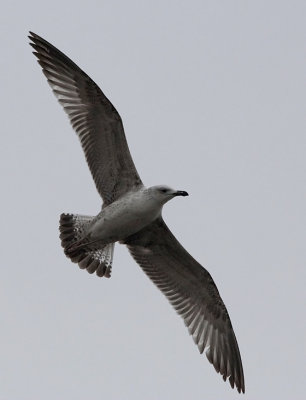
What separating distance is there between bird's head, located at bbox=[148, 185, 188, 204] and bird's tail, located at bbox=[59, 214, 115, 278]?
1.07m

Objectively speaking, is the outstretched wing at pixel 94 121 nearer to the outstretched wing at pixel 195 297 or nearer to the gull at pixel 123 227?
the gull at pixel 123 227

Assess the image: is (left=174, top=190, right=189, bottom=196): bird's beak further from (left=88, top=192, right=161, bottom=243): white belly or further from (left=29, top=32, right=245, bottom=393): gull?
(left=88, top=192, right=161, bottom=243): white belly

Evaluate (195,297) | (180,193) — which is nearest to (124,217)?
(180,193)

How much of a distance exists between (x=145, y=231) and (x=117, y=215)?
74 cm

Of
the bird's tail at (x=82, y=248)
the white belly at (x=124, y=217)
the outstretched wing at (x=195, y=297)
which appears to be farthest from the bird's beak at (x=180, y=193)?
the bird's tail at (x=82, y=248)

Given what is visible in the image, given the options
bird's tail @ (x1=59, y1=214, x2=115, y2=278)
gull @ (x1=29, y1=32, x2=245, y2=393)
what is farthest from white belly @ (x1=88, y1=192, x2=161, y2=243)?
bird's tail @ (x1=59, y1=214, x2=115, y2=278)

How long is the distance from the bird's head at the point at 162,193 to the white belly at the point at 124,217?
0.08 metres

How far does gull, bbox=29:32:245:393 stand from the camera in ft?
39.9

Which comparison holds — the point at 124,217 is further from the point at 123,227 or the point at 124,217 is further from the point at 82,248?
the point at 82,248

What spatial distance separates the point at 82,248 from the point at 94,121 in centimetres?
175

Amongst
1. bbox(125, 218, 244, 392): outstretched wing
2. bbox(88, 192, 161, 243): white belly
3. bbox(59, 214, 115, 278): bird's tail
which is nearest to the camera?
bbox(88, 192, 161, 243): white belly

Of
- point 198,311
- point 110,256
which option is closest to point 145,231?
point 110,256

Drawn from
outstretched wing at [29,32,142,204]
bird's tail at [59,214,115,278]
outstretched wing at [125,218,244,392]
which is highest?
outstretched wing at [29,32,142,204]

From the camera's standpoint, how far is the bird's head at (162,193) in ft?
39.2
